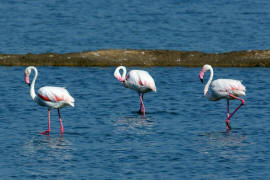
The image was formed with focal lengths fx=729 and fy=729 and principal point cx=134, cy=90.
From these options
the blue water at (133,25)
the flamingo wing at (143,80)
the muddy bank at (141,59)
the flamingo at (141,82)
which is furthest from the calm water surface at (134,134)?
the blue water at (133,25)

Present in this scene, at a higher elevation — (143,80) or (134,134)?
(143,80)

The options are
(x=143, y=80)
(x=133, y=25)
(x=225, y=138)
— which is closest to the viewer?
(x=225, y=138)

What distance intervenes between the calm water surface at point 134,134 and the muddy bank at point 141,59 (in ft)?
6.89

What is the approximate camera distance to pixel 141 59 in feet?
103

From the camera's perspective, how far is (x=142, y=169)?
52.5 ft

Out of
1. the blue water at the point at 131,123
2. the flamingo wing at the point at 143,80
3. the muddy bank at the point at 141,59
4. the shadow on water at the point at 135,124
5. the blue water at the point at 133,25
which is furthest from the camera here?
the blue water at the point at 133,25

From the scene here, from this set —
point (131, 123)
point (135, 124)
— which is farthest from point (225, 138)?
point (131, 123)

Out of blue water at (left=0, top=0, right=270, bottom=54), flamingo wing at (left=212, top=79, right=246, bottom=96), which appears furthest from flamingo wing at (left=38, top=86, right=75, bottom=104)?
blue water at (left=0, top=0, right=270, bottom=54)

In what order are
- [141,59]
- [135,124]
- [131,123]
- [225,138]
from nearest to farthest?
[225,138] < [135,124] < [131,123] < [141,59]

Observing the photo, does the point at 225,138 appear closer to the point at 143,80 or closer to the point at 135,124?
the point at 135,124

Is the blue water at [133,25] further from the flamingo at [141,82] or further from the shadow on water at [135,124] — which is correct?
the shadow on water at [135,124]

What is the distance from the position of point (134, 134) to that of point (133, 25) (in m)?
31.6

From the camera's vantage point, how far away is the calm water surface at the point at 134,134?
16.0 metres

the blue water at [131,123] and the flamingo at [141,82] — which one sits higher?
the flamingo at [141,82]
